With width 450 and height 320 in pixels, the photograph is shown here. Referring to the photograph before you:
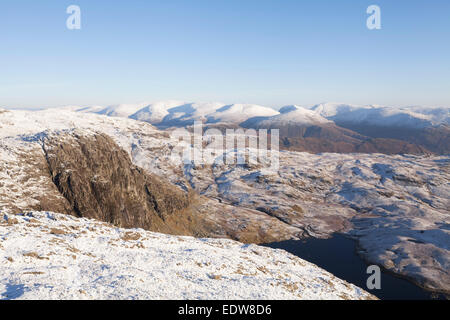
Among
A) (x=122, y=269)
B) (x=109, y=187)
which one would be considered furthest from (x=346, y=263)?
(x=122, y=269)

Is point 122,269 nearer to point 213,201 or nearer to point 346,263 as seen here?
point 346,263

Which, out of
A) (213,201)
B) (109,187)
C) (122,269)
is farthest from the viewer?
(213,201)
